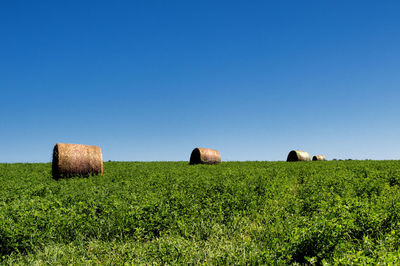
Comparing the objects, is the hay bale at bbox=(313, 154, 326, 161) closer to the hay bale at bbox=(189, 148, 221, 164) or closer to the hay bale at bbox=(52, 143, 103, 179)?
the hay bale at bbox=(189, 148, 221, 164)

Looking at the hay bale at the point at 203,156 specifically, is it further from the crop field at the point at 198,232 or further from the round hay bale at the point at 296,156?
the crop field at the point at 198,232

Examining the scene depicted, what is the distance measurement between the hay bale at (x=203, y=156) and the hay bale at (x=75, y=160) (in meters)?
11.4

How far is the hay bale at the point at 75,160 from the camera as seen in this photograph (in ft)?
48.0

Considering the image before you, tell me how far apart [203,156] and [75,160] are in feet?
42.6

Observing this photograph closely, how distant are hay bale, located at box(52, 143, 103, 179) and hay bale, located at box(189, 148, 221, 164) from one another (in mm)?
11373

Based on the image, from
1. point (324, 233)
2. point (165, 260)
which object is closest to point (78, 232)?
point (165, 260)

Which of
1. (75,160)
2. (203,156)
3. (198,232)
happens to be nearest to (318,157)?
(203,156)

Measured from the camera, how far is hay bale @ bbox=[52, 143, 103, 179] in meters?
14.6

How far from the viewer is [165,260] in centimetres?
468

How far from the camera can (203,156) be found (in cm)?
2591

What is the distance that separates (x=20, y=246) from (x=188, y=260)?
3.53 meters

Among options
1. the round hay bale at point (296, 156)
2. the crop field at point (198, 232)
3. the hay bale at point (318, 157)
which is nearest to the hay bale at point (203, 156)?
the round hay bale at point (296, 156)

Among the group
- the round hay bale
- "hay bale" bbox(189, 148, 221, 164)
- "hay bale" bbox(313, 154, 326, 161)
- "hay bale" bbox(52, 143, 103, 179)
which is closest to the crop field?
"hay bale" bbox(52, 143, 103, 179)

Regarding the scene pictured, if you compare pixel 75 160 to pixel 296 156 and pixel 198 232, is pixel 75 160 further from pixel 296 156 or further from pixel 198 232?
pixel 296 156
